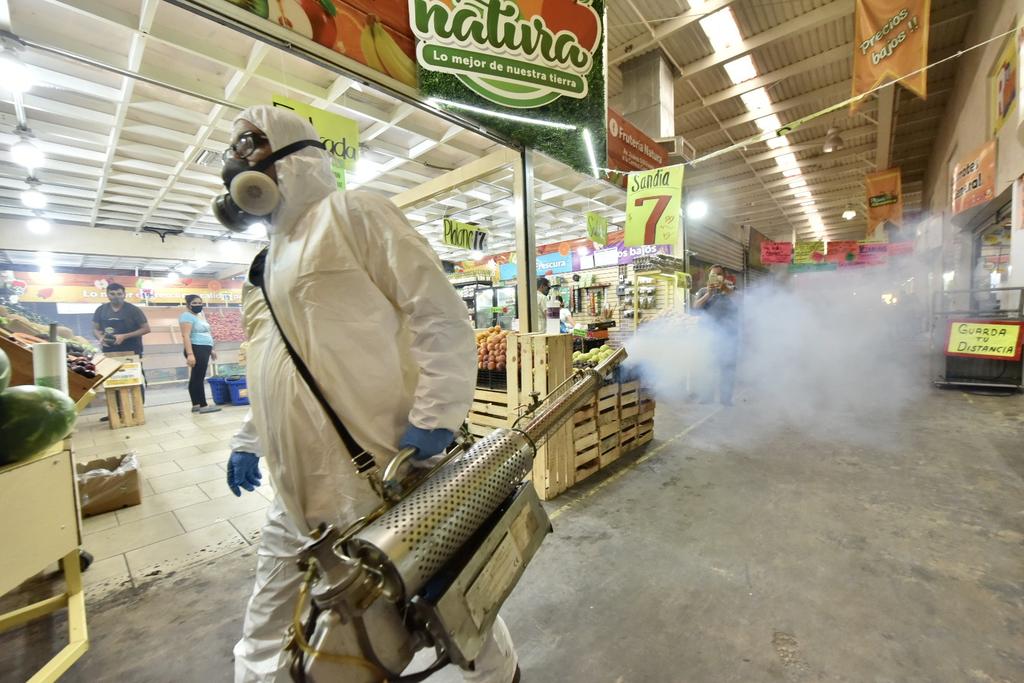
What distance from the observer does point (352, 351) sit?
1.10m

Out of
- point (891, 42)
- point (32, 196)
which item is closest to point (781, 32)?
point (891, 42)

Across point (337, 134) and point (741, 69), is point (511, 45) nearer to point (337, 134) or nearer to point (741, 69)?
point (337, 134)

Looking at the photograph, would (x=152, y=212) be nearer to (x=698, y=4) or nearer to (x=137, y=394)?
(x=137, y=394)

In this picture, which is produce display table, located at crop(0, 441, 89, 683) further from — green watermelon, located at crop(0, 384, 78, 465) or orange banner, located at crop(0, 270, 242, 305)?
orange banner, located at crop(0, 270, 242, 305)

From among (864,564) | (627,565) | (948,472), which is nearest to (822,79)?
(948,472)

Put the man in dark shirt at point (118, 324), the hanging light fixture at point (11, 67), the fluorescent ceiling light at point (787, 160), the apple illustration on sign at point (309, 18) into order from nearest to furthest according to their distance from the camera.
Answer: the apple illustration on sign at point (309, 18)
the hanging light fixture at point (11, 67)
the man in dark shirt at point (118, 324)
the fluorescent ceiling light at point (787, 160)

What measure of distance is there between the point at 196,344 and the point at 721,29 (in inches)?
378

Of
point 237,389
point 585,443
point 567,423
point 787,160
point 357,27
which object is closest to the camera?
point 357,27

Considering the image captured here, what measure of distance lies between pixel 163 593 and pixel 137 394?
18.2ft

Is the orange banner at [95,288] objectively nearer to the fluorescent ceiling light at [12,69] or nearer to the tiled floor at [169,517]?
the fluorescent ceiling light at [12,69]

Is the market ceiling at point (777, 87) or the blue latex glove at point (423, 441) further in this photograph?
the market ceiling at point (777, 87)

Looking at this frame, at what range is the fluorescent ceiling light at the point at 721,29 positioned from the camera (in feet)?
18.0

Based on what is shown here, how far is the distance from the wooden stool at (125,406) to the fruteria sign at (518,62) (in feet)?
21.8

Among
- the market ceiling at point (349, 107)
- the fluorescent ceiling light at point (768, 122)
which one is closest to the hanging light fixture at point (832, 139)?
the market ceiling at point (349, 107)
